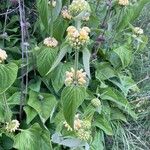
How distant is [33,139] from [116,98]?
542mm

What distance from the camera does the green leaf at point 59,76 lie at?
73.8 inches

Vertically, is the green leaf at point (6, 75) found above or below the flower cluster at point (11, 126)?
above

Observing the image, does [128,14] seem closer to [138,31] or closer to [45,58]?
[138,31]

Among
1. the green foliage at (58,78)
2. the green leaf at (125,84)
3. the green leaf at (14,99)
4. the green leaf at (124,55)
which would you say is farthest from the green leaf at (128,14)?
the green leaf at (14,99)

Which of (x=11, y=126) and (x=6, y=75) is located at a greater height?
(x=6, y=75)

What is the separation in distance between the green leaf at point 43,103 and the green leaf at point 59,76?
0.05m

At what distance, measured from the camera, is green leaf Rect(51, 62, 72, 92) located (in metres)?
1.88

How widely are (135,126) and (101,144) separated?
0.36 metres

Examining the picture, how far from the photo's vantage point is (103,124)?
1944mm

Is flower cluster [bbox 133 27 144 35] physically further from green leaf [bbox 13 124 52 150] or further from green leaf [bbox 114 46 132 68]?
green leaf [bbox 13 124 52 150]

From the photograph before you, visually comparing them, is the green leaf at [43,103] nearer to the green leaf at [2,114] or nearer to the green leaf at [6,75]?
the green leaf at [2,114]

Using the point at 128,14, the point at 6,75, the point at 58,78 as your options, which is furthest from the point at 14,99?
the point at 128,14

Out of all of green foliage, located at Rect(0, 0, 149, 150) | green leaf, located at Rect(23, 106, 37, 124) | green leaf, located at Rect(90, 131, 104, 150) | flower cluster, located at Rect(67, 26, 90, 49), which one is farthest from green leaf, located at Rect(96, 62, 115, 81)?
flower cluster, located at Rect(67, 26, 90, 49)

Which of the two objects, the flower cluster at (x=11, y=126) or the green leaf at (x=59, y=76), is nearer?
the flower cluster at (x=11, y=126)
